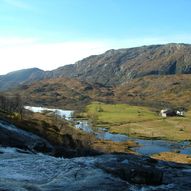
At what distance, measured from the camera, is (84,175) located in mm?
45625

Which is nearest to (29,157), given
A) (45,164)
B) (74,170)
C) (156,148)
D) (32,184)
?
(45,164)

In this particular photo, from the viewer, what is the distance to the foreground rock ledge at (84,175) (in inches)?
1621

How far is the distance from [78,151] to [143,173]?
20945mm

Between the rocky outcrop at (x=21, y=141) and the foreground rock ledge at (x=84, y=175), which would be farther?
the rocky outcrop at (x=21, y=141)

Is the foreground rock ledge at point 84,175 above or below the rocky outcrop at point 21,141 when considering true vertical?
below

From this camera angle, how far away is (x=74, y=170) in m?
47.3

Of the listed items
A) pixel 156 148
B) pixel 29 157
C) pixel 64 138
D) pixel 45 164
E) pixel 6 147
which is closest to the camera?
pixel 45 164

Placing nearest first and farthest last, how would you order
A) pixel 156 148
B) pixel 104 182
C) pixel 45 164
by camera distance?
1. pixel 104 182
2. pixel 45 164
3. pixel 156 148

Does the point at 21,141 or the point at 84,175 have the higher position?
the point at 21,141

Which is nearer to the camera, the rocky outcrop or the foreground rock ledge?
the foreground rock ledge

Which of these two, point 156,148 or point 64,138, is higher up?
point 64,138

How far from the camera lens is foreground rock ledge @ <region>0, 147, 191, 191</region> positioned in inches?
1621

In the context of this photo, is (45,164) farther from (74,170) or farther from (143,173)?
(143,173)

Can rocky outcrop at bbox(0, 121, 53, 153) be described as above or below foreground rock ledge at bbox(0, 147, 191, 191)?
above
